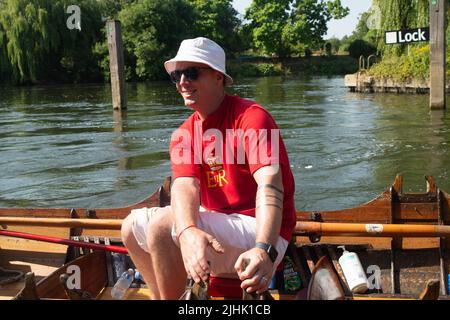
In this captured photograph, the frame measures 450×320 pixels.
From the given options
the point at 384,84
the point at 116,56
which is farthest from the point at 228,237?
the point at 384,84

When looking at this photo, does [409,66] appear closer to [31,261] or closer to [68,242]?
[31,261]

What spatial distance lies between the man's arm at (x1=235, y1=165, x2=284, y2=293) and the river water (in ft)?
16.8

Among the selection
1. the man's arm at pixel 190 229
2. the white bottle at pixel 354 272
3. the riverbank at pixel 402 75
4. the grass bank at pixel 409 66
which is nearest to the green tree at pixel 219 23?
the riverbank at pixel 402 75

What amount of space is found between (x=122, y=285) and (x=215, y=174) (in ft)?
5.16

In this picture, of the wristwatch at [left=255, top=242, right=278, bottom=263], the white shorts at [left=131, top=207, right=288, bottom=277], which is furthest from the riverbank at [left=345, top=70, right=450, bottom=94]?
the wristwatch at [left=255, top=242, right=278, bottom=263]

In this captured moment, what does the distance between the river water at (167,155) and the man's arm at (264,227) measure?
511 centimetres

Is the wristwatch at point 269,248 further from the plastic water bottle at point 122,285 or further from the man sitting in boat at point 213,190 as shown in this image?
the plastic water bottle at point 122,285

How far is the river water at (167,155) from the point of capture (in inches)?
341

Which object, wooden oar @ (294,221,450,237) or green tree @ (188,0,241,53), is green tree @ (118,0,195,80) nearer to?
green tree @ (188,0,241,53)

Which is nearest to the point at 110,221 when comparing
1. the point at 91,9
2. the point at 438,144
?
the point at 438,144

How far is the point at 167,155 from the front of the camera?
11.4 meters

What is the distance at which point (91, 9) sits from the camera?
133 feet

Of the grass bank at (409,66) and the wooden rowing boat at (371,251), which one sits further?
the grass bank at (409,66)

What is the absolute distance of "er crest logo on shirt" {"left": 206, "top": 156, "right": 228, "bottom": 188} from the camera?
9.43ft
